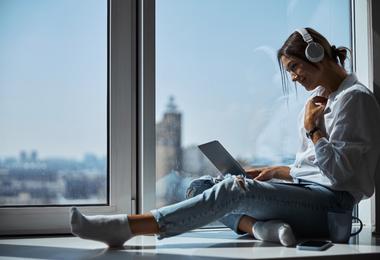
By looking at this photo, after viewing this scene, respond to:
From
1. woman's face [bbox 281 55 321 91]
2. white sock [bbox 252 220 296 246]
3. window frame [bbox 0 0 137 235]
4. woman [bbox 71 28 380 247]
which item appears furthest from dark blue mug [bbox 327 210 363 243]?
window frame [bbox 0 0 137 235]

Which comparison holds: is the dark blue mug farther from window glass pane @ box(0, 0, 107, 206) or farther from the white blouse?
window glass pane @ box(0, 0, 107, 206)

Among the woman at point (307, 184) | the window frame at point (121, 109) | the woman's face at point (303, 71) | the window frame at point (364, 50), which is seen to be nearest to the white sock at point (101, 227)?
the woman at point (307, 184)

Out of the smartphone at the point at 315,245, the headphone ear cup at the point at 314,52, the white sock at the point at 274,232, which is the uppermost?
the headphone ear cup at the point at 314,52

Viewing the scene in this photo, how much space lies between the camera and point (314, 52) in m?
1.64

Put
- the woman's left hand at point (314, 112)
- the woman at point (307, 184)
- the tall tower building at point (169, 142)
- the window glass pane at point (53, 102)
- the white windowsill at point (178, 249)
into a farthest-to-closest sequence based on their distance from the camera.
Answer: the tall tower building at point (169, 142), the window glass pane at point (53, 102), the woman's left hand at point (314, 112), the woman at point (307, 184), the white windowsill at point (178, 249)

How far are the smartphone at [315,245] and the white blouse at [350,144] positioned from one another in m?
0.17

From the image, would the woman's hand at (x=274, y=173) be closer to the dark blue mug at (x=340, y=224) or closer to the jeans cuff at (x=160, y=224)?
the dark blue mug at (x=340, y=224)

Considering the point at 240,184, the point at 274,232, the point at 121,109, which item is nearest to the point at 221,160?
the point at 240,184

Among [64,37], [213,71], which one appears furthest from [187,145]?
[64,37]

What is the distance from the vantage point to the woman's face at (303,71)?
5.52 ft

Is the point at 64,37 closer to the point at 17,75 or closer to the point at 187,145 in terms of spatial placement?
the point at 17,75

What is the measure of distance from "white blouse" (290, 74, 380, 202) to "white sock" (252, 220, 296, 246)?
20 cm

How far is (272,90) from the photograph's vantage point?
1971 millimetres

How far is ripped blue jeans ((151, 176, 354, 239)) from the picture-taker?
151 centimetres
